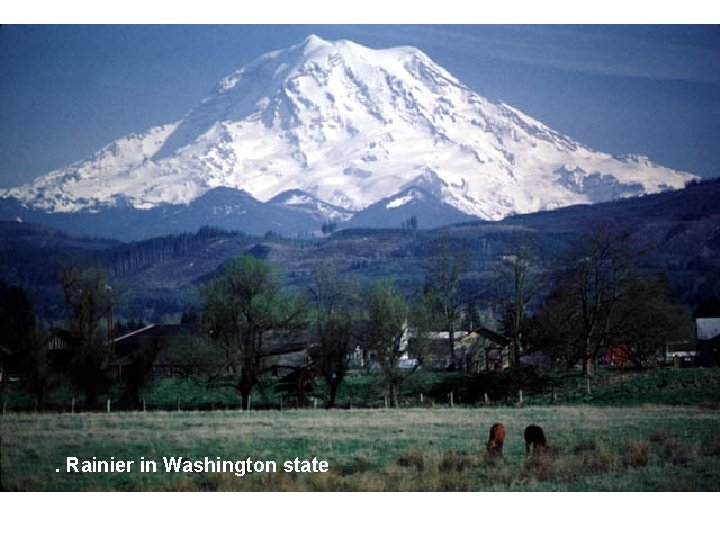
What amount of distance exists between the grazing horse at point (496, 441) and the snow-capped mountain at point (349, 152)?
580 cm

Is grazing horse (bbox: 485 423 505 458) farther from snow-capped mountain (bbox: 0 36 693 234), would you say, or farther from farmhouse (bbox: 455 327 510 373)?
farmhouse (bbox: 455 327 510 373)

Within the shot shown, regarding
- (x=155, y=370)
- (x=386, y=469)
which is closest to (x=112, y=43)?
(x=386, y=469)

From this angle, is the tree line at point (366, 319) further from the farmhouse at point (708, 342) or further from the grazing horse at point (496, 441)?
the grazing horse at point (496, 441)

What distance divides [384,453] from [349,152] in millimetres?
8899

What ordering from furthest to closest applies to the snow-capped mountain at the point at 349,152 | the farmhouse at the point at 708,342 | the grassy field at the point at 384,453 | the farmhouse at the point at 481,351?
the farmhouse at the point at 481,351 < the farmhouse at the point at 708,342 < the snow-capped mountain at the point at 349,152 < the grassy field at the point at 384,453

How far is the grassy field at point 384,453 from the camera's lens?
47.8 ft

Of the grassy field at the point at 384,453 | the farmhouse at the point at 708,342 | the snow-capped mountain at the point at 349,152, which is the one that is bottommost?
the grassy field at the point at 384,453

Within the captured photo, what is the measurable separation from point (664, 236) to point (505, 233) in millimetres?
6224

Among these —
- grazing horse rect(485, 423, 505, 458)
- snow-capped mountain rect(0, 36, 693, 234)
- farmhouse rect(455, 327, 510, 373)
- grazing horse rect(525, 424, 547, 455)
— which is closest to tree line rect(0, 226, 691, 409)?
farmhouse rect(455, 327, 510, 373)

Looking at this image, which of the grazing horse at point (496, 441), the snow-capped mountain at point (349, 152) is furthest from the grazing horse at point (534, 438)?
the snow-capped mountain at point (349, 152)

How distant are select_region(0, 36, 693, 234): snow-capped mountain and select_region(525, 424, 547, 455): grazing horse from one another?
5.53 meters

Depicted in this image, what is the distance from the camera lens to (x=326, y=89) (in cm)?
2202

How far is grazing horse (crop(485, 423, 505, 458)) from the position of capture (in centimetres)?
1557
